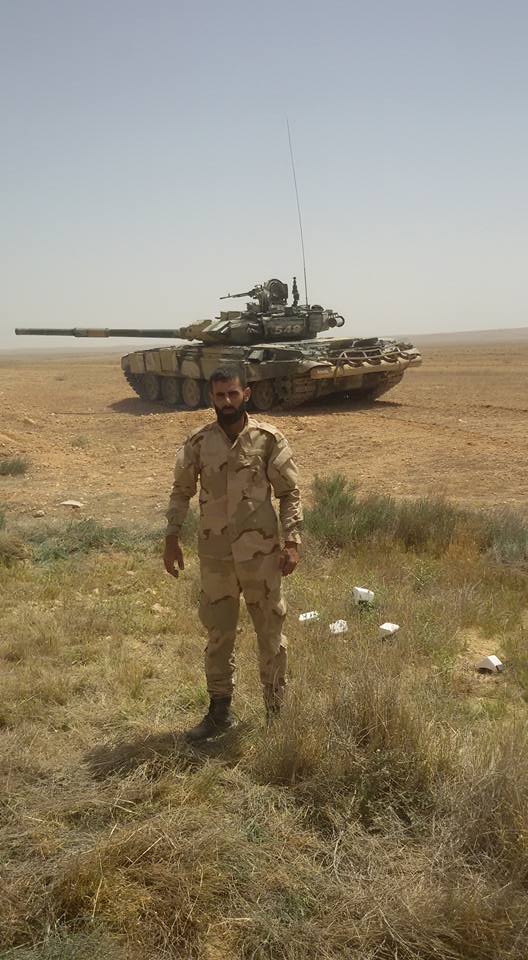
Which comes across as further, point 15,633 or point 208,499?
point 15,633

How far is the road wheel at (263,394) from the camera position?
15.0 m

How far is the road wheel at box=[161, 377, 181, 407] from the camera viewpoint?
18234mm

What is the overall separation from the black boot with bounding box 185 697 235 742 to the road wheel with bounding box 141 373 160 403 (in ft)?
52.0

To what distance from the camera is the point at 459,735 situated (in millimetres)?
3074

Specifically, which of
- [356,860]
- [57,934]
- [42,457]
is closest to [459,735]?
[356,860]

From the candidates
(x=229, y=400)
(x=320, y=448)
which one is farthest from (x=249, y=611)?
(x=320, y=448)

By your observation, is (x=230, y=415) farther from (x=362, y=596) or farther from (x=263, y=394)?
(x=263, y=394)

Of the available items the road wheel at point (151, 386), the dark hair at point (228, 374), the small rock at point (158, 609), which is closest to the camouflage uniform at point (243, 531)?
the dark hair at point (228, 374)

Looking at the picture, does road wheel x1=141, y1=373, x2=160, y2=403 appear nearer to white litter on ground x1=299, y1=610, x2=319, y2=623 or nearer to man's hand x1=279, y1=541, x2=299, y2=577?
white litter on ground x1=299, y1=610, x2=319, y2=623

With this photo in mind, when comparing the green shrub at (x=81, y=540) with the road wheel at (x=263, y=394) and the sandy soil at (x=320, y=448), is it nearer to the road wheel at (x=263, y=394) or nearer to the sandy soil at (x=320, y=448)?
the sandy soil at (x=320, y=448)

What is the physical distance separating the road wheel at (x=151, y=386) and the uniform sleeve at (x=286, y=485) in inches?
623

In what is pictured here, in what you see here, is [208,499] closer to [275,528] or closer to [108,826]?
[275,528]

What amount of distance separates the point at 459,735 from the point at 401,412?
40.1 feet

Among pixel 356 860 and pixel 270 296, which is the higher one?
pixel 270 296
